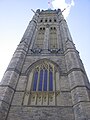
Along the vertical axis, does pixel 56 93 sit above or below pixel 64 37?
below

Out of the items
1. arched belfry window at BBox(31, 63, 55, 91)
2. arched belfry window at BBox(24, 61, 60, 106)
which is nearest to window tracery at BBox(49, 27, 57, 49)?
arched belfry window at BBox(24, 61, 60, 106)

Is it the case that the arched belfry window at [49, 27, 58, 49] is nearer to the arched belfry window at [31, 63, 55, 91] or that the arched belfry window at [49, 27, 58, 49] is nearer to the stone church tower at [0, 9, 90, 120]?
the stone church tower at [0, 9, 90, 120]

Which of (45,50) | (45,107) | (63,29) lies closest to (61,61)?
(45,50)

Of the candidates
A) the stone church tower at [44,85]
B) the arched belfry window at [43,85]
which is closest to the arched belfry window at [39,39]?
the stone church tower at [44,85]

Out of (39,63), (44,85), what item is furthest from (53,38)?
(44,85)

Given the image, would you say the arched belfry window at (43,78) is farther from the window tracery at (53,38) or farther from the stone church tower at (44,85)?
the window tracery at (53,38)

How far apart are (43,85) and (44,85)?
77mm

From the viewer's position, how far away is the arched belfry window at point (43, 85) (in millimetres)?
11102

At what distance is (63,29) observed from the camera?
A: 20.8m

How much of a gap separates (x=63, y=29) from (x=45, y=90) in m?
10.5

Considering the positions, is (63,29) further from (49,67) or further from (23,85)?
(23,85)

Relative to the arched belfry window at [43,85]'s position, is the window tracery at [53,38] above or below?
above

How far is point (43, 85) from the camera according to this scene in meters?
12.4

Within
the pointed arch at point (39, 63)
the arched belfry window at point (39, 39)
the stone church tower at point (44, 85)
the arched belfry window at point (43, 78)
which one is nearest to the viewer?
the stone church tower at point (44, 85)
